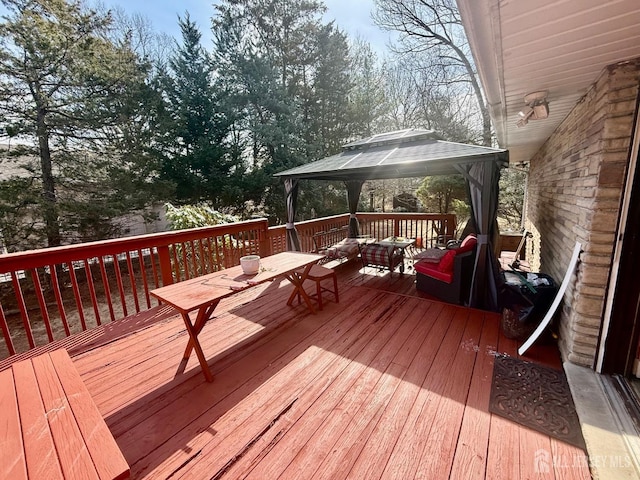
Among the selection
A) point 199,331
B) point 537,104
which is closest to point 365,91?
point 537,104

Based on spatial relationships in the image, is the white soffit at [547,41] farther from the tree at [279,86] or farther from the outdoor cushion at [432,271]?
the tree at [279,86]

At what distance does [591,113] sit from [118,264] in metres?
4.67

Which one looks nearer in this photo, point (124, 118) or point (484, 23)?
point (484, 23)

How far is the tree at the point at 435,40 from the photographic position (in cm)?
962

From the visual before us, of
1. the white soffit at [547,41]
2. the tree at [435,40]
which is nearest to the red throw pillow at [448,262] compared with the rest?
the white soffit at [547,41]

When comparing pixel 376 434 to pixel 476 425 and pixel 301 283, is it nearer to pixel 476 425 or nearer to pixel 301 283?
pixel 476 425

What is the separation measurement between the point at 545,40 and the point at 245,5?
538 inches

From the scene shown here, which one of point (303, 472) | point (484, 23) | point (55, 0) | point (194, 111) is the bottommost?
point (303, 472)

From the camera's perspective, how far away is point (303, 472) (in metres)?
1.47

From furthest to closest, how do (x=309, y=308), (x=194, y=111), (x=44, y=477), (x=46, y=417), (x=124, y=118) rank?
(x=194, y=111) → (x=124, y=118) → (x=309, y=308) → (x=46, y=417) → (x=44, y=477)

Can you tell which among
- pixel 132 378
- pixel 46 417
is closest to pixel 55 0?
pixel 132 378

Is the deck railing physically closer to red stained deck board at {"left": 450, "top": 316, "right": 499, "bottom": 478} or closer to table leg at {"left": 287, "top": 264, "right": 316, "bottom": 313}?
table leg at {"left": 287, "top": 264, "right": 316, "bottom": 313}

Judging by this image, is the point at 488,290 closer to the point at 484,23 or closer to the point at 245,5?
the point at 484,23

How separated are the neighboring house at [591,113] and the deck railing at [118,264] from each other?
3.47 metres
